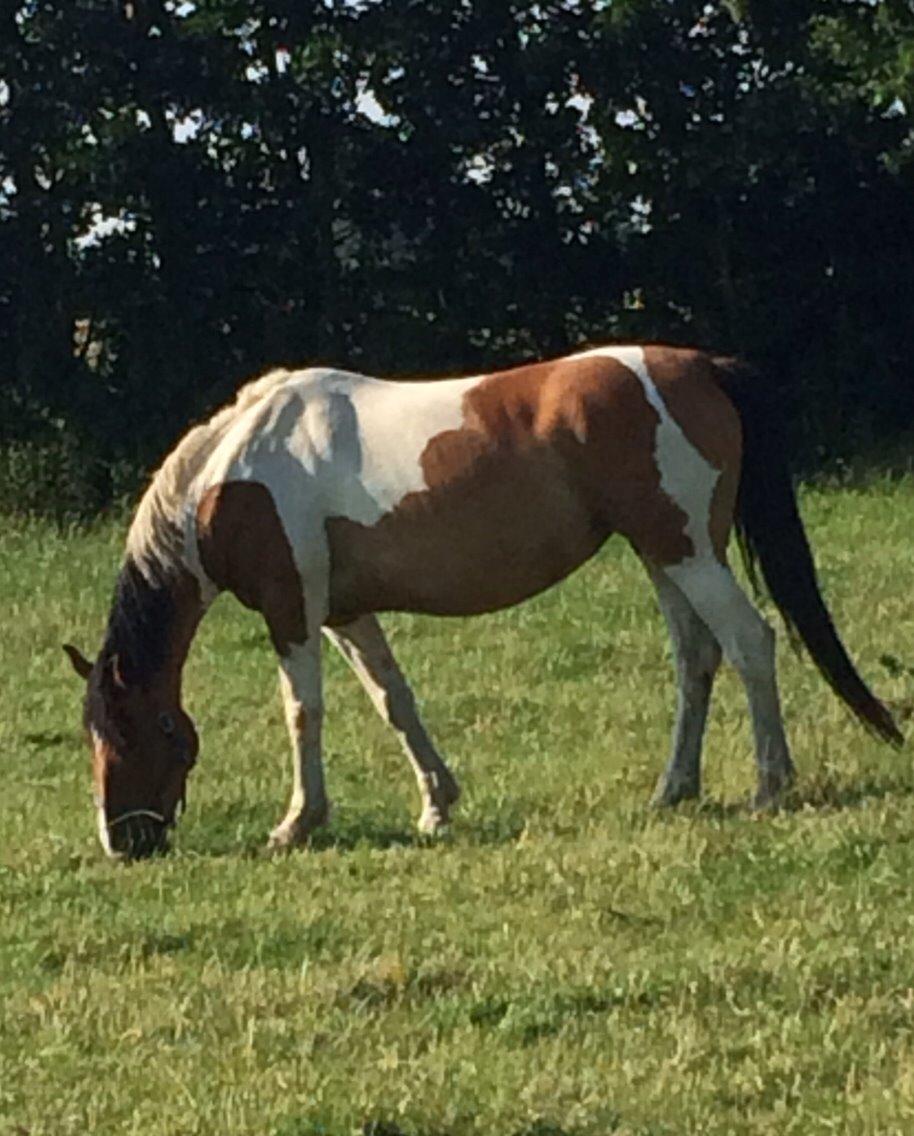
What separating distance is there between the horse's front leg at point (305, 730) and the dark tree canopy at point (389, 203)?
15561mm

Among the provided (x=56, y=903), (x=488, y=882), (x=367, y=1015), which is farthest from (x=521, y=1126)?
(x=56, y=903)

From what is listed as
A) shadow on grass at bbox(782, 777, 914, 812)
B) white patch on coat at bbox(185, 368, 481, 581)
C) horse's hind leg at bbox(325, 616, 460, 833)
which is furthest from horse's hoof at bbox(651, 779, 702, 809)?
white patch on coat at bbox(185, 368, 481, 581)

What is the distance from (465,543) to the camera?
25.5ft

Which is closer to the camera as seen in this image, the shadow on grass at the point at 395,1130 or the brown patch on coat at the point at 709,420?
the shadow on grass at the point at 395,1130

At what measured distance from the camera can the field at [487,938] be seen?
4453 millimetres

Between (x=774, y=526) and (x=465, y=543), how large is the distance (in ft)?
3.57

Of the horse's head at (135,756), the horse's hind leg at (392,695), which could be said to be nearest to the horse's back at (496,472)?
the horse's hind leg at (392,695)

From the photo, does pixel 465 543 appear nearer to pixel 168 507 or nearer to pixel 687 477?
pixel 687 477

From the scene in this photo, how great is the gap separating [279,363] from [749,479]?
16.7 m

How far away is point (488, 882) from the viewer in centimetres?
643

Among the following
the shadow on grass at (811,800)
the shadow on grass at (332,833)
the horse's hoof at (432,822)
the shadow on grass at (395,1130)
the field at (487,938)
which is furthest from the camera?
the horse's hoof at (432,822)

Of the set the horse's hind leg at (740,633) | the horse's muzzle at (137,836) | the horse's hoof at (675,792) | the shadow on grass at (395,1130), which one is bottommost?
the horse's hoof at (675,792)

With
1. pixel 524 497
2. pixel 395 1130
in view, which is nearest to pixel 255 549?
pixel 524 497

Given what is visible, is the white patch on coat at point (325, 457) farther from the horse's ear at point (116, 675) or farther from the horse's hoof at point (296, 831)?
the horse's hoof at point (296, 831)
